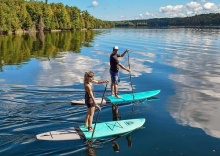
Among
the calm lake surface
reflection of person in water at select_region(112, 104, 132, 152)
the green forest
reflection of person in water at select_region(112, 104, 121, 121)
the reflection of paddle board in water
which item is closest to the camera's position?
the calm lake surface

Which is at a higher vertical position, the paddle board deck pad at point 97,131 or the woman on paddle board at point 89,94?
the woman on paddle board at point 89,94

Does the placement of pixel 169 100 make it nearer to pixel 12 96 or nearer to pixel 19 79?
pixel 12 96

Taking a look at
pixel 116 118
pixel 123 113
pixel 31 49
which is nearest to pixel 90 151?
pixel 116 118

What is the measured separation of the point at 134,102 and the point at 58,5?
565 ft

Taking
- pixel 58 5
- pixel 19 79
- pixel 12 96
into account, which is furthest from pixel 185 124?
pixel 58 5

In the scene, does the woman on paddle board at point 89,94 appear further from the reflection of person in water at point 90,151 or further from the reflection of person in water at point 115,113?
the reflection of person in water at point 115,113

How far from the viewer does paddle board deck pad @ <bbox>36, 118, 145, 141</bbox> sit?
1250 cm

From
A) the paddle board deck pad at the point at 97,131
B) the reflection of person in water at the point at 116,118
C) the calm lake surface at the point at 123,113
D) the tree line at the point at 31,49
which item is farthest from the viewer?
the tree line at the point at 31,49

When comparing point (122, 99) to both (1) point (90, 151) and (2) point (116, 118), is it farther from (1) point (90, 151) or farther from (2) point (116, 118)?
(1) point (90, 151)

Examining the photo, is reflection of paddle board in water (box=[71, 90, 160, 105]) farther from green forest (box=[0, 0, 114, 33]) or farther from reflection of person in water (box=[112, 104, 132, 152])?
green forest (box=[0, 0, 114, 33])

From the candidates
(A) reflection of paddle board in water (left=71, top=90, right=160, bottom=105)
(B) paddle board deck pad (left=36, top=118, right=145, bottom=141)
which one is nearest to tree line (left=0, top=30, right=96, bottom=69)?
(A) reflection of paddle board in water (left=71, top=90, right=160, bottom=105)

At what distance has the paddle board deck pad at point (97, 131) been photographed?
1250 cm

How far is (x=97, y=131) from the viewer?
1312 centimetres

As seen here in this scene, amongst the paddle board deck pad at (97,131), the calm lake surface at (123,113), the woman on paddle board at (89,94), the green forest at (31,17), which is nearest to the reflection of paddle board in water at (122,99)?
the calm lake surface at (123,113)
